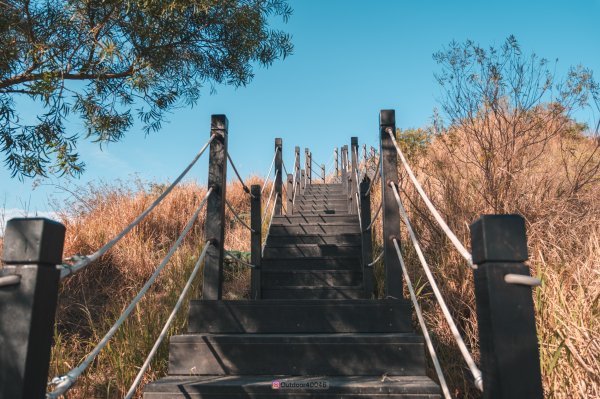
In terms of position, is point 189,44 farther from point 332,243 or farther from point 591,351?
point 591,351

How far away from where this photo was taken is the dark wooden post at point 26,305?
127cm

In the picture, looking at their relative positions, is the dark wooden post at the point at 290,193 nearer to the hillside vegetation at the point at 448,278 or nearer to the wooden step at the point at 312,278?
the hillside vegetation at the point at 448,278

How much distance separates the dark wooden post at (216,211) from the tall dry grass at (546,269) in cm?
189

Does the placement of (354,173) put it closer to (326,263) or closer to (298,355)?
(326,263)

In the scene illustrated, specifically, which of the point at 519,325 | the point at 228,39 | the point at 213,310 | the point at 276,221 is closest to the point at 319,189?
the point at 276,221

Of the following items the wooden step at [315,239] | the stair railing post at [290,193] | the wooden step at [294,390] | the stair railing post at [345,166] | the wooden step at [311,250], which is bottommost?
the wooden step at [294,390]

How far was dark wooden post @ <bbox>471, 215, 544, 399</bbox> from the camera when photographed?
1344mm

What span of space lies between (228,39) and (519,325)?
5855 millimetres

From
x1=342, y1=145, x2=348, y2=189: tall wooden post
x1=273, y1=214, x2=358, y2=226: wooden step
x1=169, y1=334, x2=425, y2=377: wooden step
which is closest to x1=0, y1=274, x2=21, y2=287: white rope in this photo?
x1=169, y1=334, x2=425, y2=377: wooden step

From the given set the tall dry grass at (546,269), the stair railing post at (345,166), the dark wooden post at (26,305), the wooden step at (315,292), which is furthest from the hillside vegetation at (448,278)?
the stair railing post at (345,166)

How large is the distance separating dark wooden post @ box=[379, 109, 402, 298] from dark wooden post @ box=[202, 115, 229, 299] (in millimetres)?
1346

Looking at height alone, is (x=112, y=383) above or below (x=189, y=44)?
below

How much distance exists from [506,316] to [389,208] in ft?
7.47

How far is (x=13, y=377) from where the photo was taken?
1264 mm
